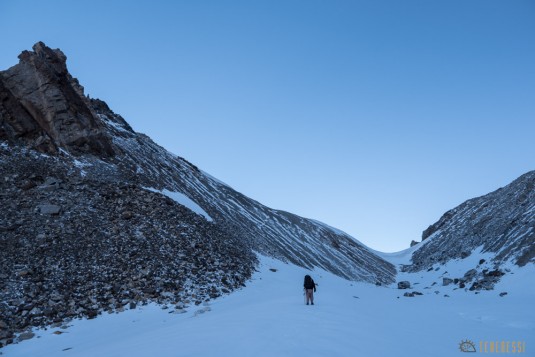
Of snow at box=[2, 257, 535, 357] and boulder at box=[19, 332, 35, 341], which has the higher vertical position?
snow at box=[2, 257, 535, 357]

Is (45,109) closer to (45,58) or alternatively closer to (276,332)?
(45,58)

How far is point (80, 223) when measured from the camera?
2525 cm

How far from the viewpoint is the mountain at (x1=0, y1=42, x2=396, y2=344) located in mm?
19656

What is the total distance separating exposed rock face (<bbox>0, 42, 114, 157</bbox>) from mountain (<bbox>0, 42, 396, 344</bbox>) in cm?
10

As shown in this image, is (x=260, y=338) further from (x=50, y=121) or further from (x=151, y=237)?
(x=50, y=121)

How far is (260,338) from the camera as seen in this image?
11.9m

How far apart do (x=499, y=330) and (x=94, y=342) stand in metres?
18.3

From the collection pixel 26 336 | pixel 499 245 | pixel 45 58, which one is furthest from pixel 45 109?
pixel 499 245

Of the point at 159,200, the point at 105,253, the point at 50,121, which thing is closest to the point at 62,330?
the point at 105,253

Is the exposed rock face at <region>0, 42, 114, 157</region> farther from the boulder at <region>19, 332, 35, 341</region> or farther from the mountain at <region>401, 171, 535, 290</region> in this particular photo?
the mountain at <region>401, 171, 535, 290</region>

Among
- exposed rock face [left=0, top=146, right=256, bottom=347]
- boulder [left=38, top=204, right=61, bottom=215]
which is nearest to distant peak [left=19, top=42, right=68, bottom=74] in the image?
exposed rock face [left=0, top=146, right=256, bottom=347]

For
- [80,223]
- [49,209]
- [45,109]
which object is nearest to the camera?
[80,223]

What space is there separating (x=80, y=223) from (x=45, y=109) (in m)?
17.6

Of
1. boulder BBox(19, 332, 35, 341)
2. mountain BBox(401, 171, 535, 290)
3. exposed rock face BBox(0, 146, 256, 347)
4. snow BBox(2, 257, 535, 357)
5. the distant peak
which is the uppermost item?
the distant peak
